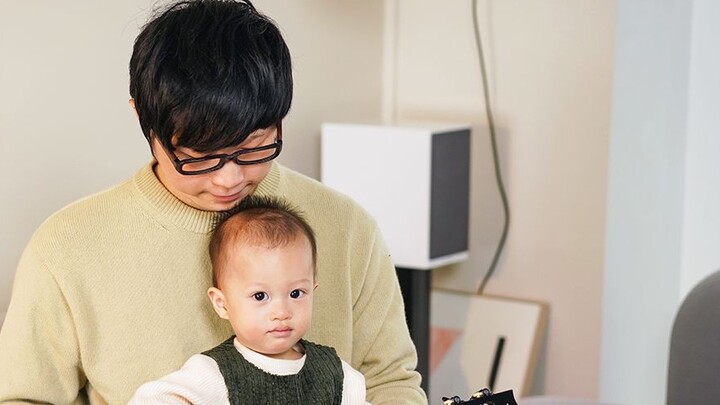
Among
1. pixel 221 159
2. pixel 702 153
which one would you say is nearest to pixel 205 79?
pixel 221 159

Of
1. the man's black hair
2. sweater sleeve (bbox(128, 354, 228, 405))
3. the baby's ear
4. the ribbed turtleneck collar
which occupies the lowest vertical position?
sweater sleeve (bbox(128, 354, 228, 405))

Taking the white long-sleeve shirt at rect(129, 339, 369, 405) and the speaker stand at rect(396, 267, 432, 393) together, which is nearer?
the white long-sleeve shirt at rect(129, 339, 369, 405)

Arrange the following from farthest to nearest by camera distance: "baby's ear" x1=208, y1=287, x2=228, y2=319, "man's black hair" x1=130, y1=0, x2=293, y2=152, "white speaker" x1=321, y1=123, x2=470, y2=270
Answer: "white speaker" x1=321, y1=123, x2=470, y2=270 → "baby's ear" x1=208, y1=287, x2=228, y2=319 → "man's black hair" x1=130, y1=0, x2=293, y2=152

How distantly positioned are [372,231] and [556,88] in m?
1.34

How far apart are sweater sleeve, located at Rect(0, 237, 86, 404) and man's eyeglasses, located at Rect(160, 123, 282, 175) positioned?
0.72 ft

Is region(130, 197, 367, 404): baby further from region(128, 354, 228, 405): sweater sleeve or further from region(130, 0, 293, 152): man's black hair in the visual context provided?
region(130, 0, 293, 152): man's black hair

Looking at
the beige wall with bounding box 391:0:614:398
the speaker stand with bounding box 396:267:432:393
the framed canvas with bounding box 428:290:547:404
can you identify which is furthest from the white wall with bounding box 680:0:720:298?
the speaker stand with bounding box 396:267:432:393

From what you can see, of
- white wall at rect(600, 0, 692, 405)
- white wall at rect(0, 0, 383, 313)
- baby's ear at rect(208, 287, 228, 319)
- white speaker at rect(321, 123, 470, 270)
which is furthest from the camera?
white wall at rect(600, 0, 692, 405)

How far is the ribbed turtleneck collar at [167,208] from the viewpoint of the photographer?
1484 mm

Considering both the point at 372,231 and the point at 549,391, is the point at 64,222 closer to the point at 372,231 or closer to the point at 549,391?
the point at 372,231

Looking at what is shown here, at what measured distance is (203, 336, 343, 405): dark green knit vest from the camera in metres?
1.40

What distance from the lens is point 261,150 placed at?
4.53 feet

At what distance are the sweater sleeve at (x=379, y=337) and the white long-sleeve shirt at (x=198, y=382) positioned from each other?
8.5 inches

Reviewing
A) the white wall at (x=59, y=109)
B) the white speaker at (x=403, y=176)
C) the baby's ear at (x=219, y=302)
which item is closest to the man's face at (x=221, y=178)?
the baby's ear at (x=219, y=302)
